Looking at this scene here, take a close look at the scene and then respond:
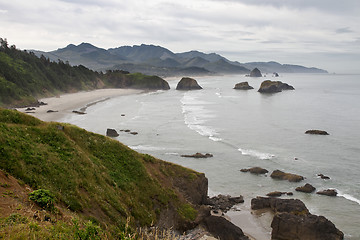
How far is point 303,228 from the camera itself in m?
24.6

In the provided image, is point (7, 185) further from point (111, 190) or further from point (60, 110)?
point (60, 110)

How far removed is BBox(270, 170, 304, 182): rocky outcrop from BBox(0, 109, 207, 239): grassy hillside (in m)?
14.0

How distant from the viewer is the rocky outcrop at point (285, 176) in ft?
124

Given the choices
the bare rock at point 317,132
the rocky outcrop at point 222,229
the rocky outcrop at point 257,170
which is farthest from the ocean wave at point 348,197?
the bare rock at point 317,132

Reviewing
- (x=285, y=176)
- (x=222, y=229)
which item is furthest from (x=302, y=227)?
(x=285, y=176)

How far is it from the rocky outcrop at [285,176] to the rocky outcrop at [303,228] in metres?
12.6

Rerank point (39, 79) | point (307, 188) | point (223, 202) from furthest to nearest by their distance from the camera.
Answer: point (39, 79)
point (307, 188)
point (223, 202)

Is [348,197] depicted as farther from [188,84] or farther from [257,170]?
[188,84]

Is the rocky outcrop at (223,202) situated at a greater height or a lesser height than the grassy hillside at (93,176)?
lesser

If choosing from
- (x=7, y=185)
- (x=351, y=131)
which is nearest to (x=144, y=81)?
(x=351, y=131)

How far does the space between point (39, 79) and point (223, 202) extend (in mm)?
116708

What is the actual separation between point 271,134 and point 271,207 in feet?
109

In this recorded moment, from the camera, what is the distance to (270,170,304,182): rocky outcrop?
37719 millimetres

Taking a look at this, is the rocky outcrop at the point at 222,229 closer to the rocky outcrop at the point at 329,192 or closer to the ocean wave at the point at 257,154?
the rocky outcrop at the point at 329,192
